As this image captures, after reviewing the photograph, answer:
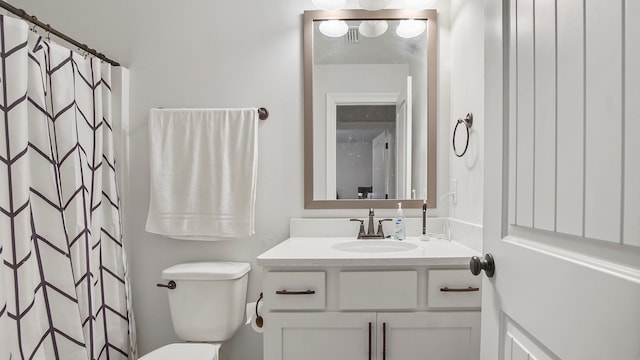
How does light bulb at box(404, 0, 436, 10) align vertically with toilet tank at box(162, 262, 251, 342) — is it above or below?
above

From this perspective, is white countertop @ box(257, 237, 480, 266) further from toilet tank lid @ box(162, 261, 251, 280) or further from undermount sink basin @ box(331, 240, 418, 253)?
toilet tank lid @ box(162, 261, 251, 280)

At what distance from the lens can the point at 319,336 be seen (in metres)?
1.28

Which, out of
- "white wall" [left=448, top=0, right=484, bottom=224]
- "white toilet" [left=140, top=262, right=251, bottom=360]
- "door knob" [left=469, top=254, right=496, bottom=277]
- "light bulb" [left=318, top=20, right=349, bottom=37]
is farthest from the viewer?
"light bulb" [left=318, top=20, right=349, bottom=37]

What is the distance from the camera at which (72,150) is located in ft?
4.75

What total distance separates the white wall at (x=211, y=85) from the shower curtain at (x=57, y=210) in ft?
0.52

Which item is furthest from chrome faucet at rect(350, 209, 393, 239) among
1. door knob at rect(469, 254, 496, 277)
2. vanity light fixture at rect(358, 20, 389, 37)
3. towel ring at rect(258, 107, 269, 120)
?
vanity light fixture at rect(358, 20, 389, 37)

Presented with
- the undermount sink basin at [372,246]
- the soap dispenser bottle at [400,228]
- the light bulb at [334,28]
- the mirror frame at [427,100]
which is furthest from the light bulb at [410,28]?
the undermount sink basin at [372,246]

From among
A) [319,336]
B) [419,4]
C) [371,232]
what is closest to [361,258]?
[319,336]

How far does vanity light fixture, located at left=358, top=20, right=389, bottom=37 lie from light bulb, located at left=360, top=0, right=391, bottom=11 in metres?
0.10

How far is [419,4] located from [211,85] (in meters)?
1.24

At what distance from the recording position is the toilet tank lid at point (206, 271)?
64.2 inches

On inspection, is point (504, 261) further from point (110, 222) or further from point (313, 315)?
point (110, 222)

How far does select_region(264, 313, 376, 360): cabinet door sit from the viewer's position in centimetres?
128

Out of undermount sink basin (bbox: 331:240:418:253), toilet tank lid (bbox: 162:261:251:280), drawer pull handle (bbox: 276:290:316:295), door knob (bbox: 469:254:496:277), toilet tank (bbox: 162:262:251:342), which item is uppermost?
Result: door knob (bbox: 469:254:496:277)
